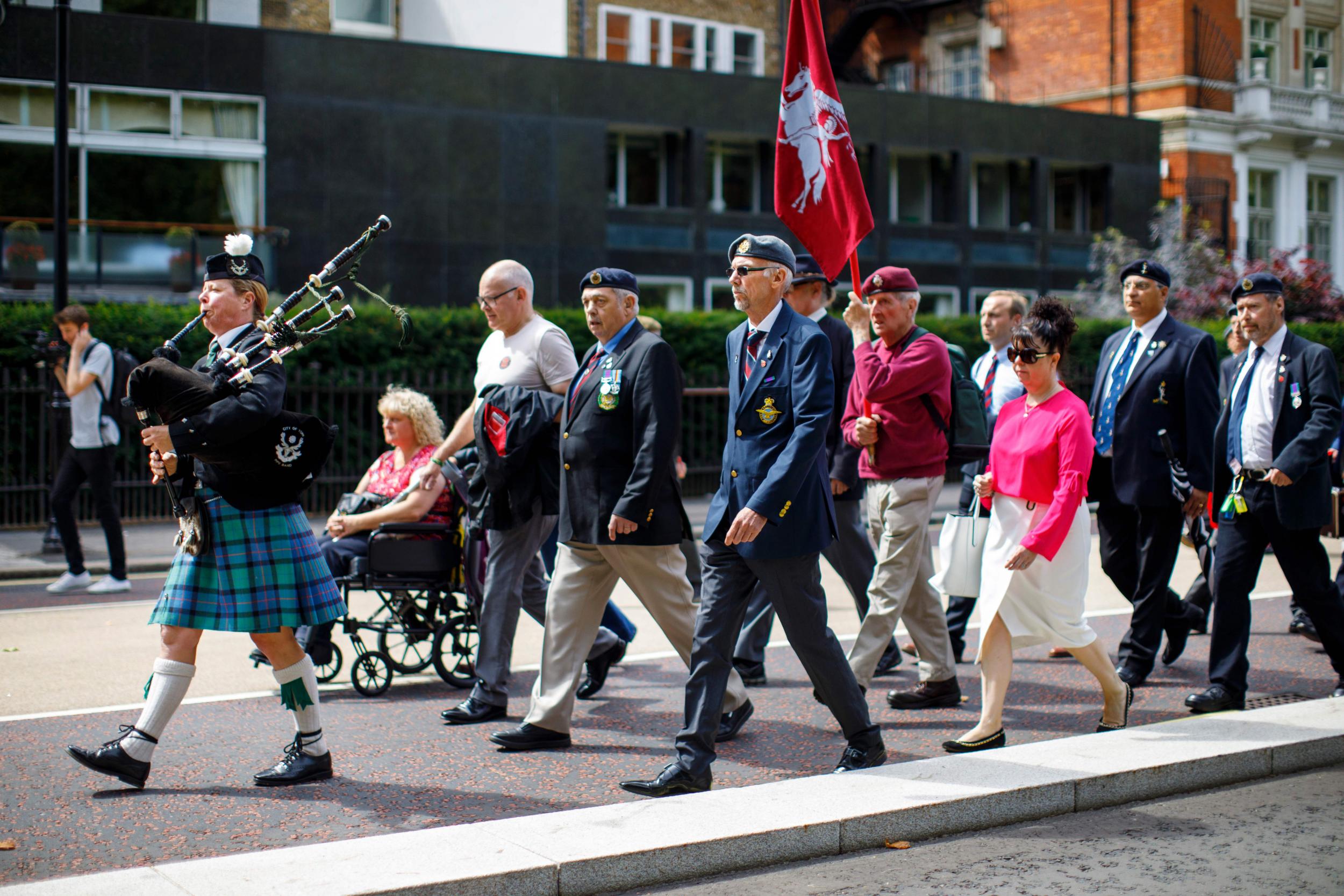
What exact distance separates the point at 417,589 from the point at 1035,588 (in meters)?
3.27

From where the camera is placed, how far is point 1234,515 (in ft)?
21.5

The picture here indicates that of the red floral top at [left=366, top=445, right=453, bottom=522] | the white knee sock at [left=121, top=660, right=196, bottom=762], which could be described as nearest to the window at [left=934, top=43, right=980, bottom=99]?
the red floral top at [left=366, top=445, right=453, bottom=522]

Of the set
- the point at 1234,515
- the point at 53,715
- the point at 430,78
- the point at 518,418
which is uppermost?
the point at 430,78

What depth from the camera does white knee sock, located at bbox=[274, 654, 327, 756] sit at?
5.24m

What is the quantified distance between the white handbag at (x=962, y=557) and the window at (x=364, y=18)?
21734mm

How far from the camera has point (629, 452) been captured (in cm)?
578

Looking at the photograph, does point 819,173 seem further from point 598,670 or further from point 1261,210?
point 1261,210

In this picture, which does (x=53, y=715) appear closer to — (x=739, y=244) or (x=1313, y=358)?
(x=739, y=244)

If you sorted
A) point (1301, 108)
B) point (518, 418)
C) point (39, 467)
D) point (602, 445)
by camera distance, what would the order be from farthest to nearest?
point (1301, 108)
point (39, 467)
point (518, 418)
point (602, 445)

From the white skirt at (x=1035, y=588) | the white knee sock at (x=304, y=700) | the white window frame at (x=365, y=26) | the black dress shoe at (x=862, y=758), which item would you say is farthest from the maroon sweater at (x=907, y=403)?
the white window frame at (x=365, y=26)

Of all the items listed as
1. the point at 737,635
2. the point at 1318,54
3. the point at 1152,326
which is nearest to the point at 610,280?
the point at 737,635

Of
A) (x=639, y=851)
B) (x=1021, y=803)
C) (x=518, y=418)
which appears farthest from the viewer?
(x=518, y=418)

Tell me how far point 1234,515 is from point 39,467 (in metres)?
12.8

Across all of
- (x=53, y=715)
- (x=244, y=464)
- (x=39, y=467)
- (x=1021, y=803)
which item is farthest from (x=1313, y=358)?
(x=39, y=467)
